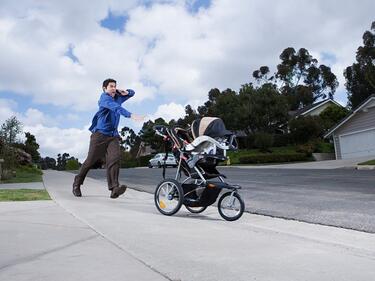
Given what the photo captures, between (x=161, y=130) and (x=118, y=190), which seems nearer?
(x=161, y=130)

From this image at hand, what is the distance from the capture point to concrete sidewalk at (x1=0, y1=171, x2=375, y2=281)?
3686mm

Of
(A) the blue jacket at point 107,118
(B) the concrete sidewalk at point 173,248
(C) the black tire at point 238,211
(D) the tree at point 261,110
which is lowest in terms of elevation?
(B) the concrete sidewalk at point 173,248

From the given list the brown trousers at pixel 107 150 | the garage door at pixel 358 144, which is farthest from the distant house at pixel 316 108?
the brown trousers at pixel 107 150

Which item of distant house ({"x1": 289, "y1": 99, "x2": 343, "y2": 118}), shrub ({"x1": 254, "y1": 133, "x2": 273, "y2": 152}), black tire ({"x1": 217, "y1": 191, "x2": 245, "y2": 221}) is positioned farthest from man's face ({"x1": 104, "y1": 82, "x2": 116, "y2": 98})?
distant house ({"x1": 289, "y1": 99, "x2": 343, "y2": 118})

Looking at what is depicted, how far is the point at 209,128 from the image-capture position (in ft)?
22.8

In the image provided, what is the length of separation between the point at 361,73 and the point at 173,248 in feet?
183

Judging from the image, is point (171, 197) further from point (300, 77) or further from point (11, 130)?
point (300, 77)

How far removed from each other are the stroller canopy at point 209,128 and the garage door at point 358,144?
106 feet

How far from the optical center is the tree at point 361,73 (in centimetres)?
A: 5125

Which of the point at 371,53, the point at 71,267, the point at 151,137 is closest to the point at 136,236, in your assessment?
the point at 71,267

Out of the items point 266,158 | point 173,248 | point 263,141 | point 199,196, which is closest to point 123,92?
point 199,196

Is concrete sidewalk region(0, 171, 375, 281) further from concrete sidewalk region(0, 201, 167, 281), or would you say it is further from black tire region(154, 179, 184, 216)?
black tire region(154, 179, 184, 216)

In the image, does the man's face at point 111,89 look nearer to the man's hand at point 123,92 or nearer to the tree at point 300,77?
the man's hand at point 123,92

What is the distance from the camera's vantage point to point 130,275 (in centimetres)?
361
